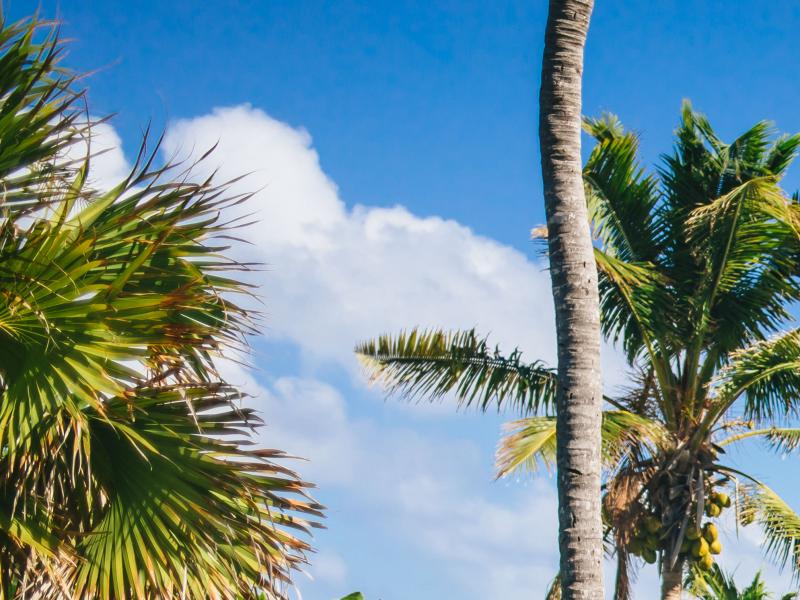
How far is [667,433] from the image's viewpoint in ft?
40.8

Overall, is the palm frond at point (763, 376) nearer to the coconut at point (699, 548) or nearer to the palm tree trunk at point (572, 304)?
the coconut at point (699, 548)

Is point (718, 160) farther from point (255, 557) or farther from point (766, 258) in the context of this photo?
point (255, 557)

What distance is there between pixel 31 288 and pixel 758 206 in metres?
8.66

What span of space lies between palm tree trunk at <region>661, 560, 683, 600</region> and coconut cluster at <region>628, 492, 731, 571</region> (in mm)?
179

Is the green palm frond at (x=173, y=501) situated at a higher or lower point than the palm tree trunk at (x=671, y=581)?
lower

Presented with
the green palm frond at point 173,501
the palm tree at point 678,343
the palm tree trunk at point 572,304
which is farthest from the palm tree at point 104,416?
the palm tree at point 678,343

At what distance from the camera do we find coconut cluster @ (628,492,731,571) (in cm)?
1230

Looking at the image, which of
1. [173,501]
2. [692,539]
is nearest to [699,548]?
[692,539]

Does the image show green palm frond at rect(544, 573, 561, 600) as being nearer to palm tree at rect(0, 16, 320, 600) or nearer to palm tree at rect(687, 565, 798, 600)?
palm tree at rect(687, 565, 798, 600)

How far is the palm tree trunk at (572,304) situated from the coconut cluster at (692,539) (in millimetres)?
6560

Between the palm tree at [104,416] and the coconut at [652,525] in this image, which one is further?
the coconut at [652,525]

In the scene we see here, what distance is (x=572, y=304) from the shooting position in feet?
21.7

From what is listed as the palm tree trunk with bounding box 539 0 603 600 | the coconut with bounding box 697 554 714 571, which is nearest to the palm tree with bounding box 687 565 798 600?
the coconut with bounding box 697 554 714 571

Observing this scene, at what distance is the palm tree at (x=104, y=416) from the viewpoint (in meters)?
5.11
